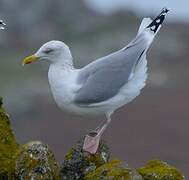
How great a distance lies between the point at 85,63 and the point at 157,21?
19316 mm

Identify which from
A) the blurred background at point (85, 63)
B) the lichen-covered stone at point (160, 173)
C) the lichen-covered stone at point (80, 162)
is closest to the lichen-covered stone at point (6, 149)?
the lichen-covered stone at point (80, 162)

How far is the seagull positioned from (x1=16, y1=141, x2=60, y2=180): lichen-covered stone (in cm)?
75

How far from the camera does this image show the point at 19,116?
2175cm

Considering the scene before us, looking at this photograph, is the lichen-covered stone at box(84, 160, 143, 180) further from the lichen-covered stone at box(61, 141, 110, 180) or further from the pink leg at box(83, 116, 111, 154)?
the pink leg at box(83, 116, 111, 154)

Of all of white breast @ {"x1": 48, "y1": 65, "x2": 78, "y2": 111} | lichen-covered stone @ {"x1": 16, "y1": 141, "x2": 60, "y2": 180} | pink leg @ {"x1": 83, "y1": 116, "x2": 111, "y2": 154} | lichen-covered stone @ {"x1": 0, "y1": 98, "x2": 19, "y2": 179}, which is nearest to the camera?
lichen-covered stone @ {"x1": 16, "y1": 141, "x2": 60, "y2": 180}

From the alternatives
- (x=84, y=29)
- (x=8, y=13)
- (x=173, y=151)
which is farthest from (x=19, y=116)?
(x=8, y=13)

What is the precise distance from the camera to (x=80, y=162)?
20.8 ft

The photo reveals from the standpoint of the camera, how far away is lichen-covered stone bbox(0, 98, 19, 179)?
6133mm

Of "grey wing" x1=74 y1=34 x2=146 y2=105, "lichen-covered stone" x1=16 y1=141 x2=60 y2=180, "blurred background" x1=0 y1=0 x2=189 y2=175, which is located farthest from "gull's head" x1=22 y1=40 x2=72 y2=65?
"blurred background" x1=0 y1=0 x2=189 y2=175

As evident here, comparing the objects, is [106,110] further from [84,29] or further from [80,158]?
[84,29]

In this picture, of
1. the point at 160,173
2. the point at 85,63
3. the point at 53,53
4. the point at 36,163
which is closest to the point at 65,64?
the point at 53,53

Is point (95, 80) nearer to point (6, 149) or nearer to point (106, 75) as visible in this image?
point (106, 75)

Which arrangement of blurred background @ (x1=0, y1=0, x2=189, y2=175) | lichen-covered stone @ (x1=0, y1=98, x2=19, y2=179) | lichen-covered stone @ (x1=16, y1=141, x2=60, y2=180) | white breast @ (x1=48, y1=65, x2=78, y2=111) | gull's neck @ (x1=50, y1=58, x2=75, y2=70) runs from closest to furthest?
lichen-covered stone @ (x1=16, y1=141, x2=60, y2=180)
lichen-covered stone @ (x1=0, y1=98, x2=19, y2=179)
white breast @ (x1=48, y1=65, x2=78, y2=111)
gull's neck @ (x1=50, y1=58, x2=75, y2=70)
blurred background @ (x1=0, y1=0, x2=189, y2=175)

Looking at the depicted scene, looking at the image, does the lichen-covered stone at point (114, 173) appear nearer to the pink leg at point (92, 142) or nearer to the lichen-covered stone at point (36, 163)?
the lichen-covered stone at point (36, 163)
